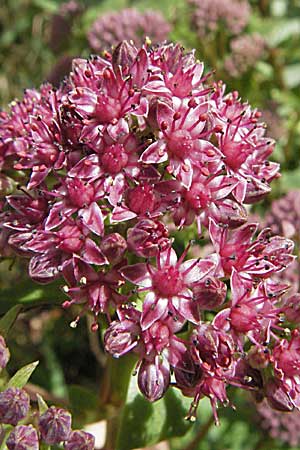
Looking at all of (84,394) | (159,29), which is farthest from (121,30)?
(84,394)

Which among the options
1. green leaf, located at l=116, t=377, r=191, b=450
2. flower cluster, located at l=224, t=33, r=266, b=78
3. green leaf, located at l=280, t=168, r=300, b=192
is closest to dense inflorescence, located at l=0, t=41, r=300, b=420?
green leaf, located at l=116, t=377, r=191, b=450

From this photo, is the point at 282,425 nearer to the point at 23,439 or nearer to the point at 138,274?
the point at 138,274

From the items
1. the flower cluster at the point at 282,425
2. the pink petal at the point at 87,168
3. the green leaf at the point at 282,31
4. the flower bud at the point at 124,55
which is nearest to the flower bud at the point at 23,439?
the pink petal at the point at 87,168

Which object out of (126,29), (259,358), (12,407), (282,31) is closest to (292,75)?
(282,31)

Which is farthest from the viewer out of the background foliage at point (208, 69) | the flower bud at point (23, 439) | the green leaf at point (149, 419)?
the background foliage at point (208, 69)

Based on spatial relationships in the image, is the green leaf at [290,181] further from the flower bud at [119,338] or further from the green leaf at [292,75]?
the flower bud at [119,338]

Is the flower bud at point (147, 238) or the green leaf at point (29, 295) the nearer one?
the flower bud at point (147, 238)
